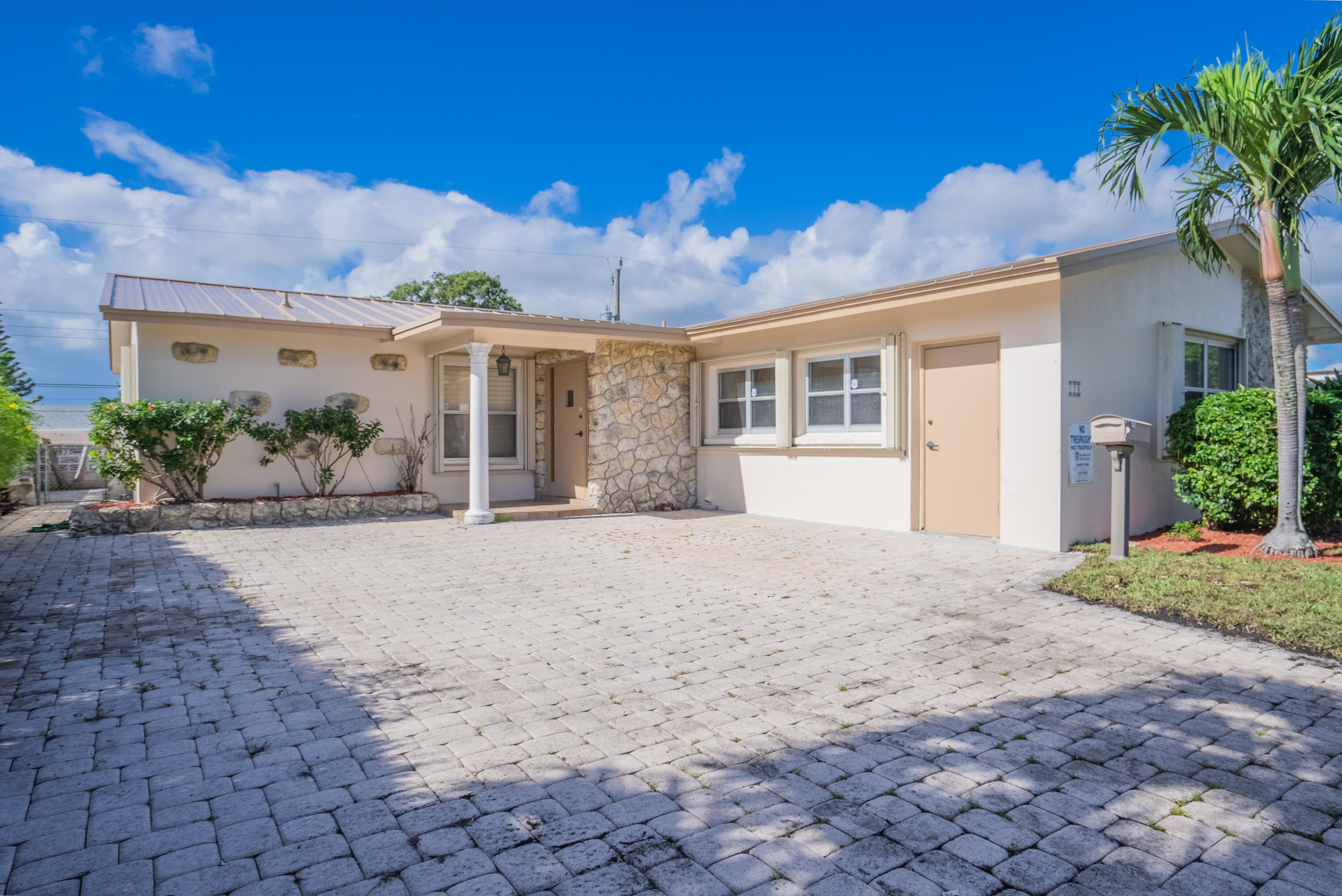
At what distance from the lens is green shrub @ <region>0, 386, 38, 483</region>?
647 centimetres

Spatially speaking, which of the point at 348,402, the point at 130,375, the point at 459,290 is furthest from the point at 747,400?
the point at 459,290

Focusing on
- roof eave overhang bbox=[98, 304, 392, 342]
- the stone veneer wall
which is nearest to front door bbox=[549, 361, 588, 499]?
the stone veneer wall

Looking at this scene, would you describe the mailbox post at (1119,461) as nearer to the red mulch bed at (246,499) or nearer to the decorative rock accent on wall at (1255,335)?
the decorative rock accent on wall at (1255,335)

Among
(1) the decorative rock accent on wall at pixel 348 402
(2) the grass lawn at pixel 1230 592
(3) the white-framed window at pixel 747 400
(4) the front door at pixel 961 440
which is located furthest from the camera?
(3) the white-framed window at pixel 747 400

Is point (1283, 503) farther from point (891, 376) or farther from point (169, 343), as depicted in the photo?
point (169, 343)

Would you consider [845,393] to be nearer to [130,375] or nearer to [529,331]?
[529,331]

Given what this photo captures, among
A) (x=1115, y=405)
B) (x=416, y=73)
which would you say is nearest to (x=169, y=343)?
(x=416, y=73)

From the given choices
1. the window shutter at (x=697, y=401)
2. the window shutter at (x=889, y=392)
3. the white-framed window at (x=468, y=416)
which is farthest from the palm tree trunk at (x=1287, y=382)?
the white-framed window at (x=468, y=416)

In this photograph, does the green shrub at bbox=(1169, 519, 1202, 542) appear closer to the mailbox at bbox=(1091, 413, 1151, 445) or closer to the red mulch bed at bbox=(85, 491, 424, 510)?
the mailbox at bbox=(1091, 413, 1151, 445)

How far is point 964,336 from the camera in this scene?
8391 millimetres

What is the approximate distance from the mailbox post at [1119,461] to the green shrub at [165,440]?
10.3m

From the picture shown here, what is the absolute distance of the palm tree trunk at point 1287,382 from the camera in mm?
6859

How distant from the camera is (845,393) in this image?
390 inches

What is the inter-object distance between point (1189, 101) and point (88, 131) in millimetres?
20531
